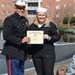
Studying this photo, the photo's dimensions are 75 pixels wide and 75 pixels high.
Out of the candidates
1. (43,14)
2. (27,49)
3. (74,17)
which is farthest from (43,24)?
(74,17)

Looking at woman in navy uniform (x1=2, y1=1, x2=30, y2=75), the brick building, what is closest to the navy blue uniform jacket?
woman in navy uniform (x1=2, y1=1, x2=30, y2=75)

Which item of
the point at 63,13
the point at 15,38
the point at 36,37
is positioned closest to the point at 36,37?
the point at 36,37

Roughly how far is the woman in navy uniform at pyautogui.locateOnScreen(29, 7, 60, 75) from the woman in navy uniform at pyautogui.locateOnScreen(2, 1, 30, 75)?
0.70 ft

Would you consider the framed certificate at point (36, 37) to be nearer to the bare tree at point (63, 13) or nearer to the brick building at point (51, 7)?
the bare tree at point (63, 13)

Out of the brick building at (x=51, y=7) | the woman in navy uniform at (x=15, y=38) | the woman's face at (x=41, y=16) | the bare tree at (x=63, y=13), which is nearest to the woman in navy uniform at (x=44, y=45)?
Answer: the woman's face at (x=41, y=16)

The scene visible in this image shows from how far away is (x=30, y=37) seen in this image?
4.65m

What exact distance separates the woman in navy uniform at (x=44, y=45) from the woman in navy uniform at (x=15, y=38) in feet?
0.70

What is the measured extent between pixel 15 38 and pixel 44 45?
1.76 ft

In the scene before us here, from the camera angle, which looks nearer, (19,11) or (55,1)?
(19,11)

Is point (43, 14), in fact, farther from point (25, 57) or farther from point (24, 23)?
point (25, 57)

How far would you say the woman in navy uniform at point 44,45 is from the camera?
15.6 ft

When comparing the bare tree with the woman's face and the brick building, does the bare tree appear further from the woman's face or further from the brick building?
the woman's face

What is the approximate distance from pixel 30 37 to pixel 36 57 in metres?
0.43

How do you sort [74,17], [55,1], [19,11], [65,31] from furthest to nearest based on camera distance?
[55,1], [74,17], [65,31], [19,11]
